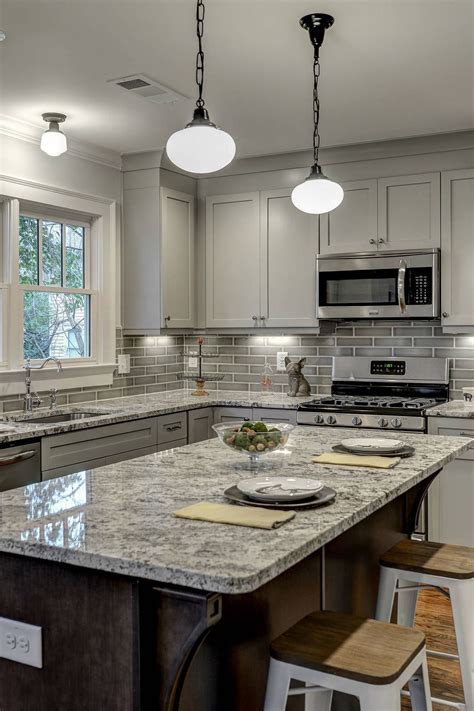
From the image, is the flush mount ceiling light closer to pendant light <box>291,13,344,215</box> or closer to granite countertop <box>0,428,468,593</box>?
pendant light <box>291,13,344,215</box>

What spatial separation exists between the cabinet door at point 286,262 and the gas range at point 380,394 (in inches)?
19.0

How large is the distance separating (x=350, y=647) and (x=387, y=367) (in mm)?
3337

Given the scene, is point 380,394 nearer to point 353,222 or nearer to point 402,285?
point 402,285

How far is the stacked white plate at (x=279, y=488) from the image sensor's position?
5.93 feet

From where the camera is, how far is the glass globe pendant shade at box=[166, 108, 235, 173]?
2.23 m

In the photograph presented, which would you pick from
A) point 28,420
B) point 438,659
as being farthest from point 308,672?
point 28,420

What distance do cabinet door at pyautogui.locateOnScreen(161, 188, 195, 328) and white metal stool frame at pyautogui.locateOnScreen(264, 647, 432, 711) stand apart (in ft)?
11.1

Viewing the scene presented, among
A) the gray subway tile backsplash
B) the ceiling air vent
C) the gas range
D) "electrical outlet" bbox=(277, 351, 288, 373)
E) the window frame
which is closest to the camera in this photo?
the ceiling air vent

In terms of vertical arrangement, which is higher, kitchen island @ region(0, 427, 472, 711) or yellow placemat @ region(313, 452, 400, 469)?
yellow placemat @ region(313, 452, 400, 469)

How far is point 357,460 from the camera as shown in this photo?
2393mm

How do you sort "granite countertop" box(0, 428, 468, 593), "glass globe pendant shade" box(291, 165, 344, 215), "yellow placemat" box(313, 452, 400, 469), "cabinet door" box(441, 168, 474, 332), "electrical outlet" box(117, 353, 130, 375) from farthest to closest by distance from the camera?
"electrical outlet" box(117, 353, 130, 375) → "cabinet door" box(441, 168, 474, 332) → "glass globe pendant shade" box(291, 165, 344, 215) → "yellow placemat" box(313, 452, 400, 469) → "granite countertop" box(0, 428, 468, 593)

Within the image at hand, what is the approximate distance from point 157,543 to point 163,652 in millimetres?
209

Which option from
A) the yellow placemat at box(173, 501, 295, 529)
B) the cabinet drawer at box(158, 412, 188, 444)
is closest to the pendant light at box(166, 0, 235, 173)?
the yellow placemat at box(173, 501, 295, 529)

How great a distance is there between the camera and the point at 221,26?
2799 millimetres
